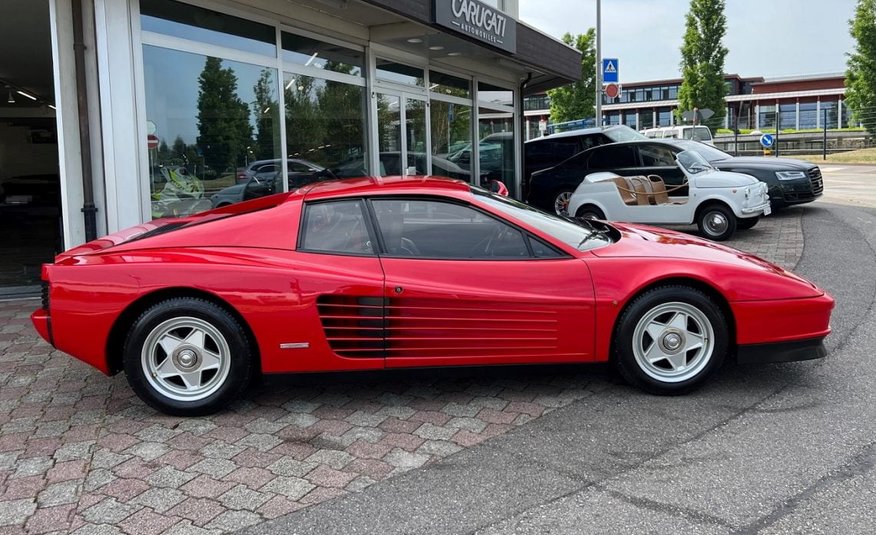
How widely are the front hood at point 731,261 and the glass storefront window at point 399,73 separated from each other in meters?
6.68

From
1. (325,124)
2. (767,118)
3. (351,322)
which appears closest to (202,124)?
(325,124)

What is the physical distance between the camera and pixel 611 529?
2748mm

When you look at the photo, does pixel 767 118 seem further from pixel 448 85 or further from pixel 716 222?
pixel 716 222

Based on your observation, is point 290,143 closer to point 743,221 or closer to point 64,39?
point 64,39

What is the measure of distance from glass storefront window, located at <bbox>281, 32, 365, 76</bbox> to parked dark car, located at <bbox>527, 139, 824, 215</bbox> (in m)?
5.32

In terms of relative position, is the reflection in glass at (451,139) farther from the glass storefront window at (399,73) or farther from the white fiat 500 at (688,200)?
the white fiat 500 at (688,200)

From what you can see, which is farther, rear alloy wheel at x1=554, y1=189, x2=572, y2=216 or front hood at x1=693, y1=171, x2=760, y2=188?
Result: rear alloy wheel at x1=554, y1=189, x2=572, y2=216

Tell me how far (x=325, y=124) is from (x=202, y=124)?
2.05 meters

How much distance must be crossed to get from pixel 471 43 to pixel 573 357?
7.35 m

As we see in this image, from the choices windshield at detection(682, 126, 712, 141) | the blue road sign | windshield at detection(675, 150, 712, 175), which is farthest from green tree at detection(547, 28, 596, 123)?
windshield at detection(675, 150, 712, 175)

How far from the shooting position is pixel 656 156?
12156 millimetres

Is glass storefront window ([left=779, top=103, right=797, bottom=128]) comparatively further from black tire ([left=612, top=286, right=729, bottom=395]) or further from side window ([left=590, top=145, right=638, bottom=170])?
black tire ([left=612, top=286, right=729, bottom=395])

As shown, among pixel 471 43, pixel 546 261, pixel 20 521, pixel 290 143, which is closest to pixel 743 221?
pixel 471 43

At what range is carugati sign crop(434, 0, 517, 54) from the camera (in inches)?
351
